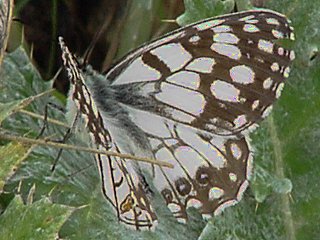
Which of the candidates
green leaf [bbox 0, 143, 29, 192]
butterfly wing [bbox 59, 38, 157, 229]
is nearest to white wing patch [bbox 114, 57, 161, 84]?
butterfly wing [bbox 59, 38, 157, 229]

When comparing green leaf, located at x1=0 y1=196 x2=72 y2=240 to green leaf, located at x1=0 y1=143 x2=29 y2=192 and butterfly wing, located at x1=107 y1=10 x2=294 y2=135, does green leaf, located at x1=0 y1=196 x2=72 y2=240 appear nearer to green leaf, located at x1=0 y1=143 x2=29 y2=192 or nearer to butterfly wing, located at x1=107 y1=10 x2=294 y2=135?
green leaf, located at x1=0 y1=143 x2=29 y2=192

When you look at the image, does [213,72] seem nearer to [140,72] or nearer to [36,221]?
[140,72]

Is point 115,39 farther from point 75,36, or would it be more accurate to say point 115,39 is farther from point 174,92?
point 174,92

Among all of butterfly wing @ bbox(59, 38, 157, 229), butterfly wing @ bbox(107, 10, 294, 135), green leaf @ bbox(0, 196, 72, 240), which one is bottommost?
butterfly wing @ bbox(59, 38, 157, 229)

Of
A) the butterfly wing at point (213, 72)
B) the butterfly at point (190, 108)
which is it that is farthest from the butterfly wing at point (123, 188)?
the butterfly wing at point (213, 72)

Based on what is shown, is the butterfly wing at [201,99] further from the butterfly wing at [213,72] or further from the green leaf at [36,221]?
the green leaf at [36,221]

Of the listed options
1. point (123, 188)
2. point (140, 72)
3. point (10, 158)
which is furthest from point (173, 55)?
point (10, 158)

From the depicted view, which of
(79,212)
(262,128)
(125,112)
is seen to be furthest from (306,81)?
→ (79,212)
